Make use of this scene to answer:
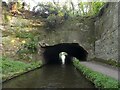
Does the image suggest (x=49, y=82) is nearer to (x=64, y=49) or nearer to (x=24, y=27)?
(x=24, y=27)

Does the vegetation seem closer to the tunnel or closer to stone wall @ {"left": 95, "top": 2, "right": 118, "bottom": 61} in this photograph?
the tunnel

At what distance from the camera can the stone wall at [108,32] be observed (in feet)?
45.6

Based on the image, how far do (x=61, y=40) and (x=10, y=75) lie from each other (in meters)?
8.70

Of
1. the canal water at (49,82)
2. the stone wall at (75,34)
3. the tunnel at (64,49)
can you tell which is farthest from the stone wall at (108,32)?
the canal water at (49,82)

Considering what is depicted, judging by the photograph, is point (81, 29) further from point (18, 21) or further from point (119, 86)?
point (119, 86)

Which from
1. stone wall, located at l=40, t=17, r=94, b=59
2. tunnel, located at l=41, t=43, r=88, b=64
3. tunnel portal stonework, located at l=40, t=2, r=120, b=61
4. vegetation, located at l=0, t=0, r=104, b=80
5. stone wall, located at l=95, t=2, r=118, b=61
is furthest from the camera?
tunnel, located at l=41, t=43, r=88, b=64

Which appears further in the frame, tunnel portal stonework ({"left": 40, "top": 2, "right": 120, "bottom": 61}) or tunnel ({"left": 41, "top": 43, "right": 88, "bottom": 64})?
tunnel ({"left": 41, "top": 43, "right": 88, "bottom": 64})

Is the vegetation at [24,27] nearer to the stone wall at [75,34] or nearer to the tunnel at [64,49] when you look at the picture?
the stone wall at [75,34]

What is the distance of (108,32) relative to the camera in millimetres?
15945

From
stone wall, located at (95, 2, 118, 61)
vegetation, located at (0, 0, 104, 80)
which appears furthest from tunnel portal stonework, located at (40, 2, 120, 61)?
vegetation, located at (0, 0, 104, 80)

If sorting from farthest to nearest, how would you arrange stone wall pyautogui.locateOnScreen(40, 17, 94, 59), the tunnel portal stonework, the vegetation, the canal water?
stone wall pyautogui.locateOnScreen(40, 17, 94, 59)
the tunnel portal stonework
the vegetation
the canal water

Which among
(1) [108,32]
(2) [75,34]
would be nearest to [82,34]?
(2) [75,34]

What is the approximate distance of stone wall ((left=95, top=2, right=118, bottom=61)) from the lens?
13.9 metres

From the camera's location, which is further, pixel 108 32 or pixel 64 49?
pixel 64 49
